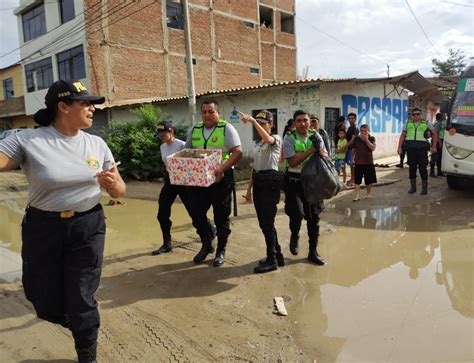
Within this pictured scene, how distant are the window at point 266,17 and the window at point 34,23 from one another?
1436cm

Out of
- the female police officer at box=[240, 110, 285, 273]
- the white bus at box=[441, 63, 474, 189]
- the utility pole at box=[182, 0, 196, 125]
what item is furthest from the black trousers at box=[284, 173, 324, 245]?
the utility pole at box=[182, 0, 196, 125]

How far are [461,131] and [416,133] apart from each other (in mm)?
838

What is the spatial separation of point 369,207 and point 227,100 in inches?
357

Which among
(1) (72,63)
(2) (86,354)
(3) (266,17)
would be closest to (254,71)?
(3) (266,17)

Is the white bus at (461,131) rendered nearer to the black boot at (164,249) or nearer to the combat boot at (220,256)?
the combat boot at (220,256)

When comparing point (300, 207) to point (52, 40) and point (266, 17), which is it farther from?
point (266, 17)

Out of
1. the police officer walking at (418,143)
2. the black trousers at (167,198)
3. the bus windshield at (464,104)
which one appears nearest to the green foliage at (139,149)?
the police officer walking at (418,143)

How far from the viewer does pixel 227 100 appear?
1543 centimetres

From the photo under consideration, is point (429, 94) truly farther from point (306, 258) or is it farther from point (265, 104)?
point (306, 258)

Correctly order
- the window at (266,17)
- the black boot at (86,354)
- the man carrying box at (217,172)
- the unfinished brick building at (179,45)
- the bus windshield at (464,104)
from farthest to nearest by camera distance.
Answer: the window at (266,17) → the unfinished brick building at (179,45) → the bus windshield at (464,104) → the man carrying box at (217,172) → the black boot at (86,354)

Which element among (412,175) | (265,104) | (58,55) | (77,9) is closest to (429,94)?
(265,104)

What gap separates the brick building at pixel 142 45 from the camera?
19875mm

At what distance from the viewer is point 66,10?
823 inches

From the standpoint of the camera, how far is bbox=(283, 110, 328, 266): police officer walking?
4.35 m
